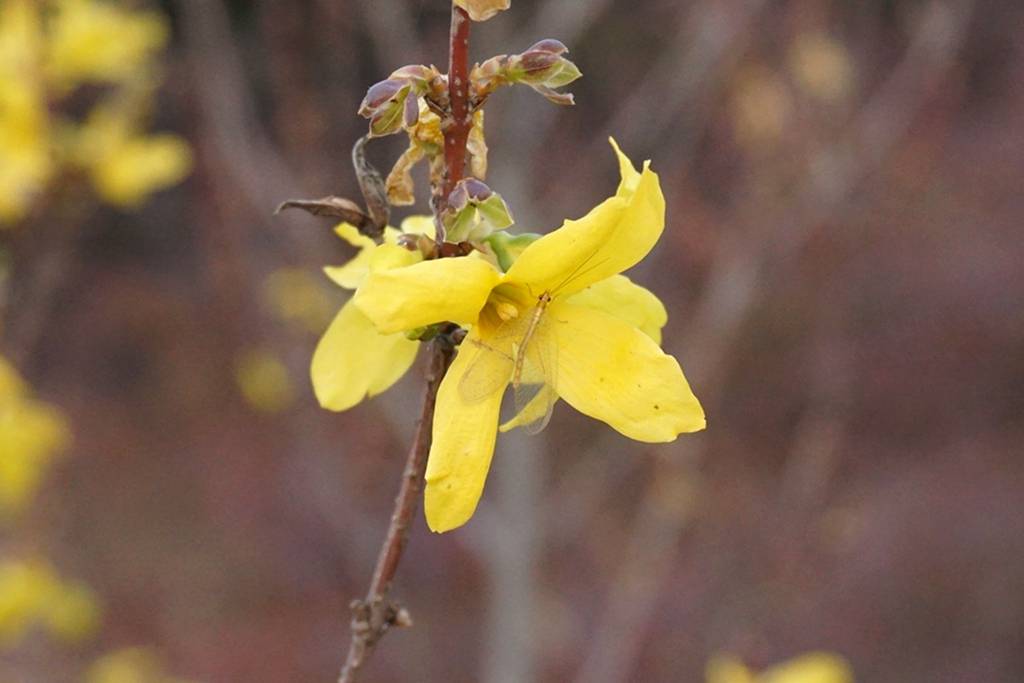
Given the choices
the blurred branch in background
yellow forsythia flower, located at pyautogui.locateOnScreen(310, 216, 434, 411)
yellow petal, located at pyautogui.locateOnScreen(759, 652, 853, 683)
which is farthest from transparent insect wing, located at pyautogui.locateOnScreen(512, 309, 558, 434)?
the blurred branch in background

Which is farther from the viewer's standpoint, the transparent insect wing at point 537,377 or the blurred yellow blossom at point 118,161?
the blurred yellow blossom at point 118,161

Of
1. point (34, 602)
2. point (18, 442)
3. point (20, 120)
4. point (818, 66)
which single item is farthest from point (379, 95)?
point (818, 66)

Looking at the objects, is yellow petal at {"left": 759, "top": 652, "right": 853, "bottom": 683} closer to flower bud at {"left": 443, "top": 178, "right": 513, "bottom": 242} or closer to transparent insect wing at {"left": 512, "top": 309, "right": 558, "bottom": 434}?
transparent insect wing at {"left": 512, "top": 309, "right": 558, "bottom": 434}

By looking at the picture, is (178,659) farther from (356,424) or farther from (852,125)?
(852,125)

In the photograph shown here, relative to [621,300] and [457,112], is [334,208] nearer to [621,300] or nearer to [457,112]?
[457,112]

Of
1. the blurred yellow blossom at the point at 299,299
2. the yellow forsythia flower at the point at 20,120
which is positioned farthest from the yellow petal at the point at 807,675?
the blurred yellow blossom at the point at 299,299

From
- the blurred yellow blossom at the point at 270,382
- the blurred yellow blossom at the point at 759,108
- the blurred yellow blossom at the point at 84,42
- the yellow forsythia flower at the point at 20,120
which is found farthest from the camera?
the blurred yellow blossom at the point at 270,382

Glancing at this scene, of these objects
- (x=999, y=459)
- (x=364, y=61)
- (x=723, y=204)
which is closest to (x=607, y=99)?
(x=723, y=204)

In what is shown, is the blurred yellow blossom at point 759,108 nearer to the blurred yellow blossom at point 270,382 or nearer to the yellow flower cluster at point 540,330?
the blurred yellow blossom at point 270,382
